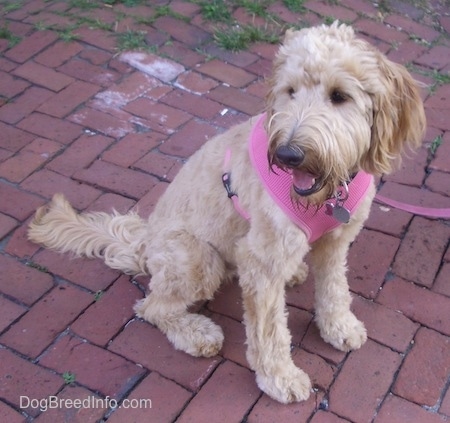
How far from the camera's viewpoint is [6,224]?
3703 mm

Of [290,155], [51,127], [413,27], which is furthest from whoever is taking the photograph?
[413,27]

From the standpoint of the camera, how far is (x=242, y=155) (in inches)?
106

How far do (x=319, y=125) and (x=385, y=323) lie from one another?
139cm

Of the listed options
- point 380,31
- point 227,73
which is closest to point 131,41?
point 227,73

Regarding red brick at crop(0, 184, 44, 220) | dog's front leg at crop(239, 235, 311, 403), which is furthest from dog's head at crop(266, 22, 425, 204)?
red brick at crop(0, 184, 44, 220)

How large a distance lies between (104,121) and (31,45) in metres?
1.18

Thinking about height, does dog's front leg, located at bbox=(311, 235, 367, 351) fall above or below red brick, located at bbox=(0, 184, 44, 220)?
above

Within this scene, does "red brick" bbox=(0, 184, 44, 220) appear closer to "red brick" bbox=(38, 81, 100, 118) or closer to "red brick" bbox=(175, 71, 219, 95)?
"red brick" bbox=(38, 81, 100, 118)

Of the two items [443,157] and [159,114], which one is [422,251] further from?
[159,114]

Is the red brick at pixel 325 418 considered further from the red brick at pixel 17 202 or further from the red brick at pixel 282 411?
the red brick at pixel 17 202

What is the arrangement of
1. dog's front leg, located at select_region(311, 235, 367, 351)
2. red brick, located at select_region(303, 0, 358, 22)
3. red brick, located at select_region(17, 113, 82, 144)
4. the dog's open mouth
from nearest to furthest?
1. the dog's open mouth
2. dog's front leg, located at select_region(311, 235, 367, 351)
3. red brick, located at select_region(17, 113, 82, 144)
4. red brick, located at select_region(303, 0, 358, 22)

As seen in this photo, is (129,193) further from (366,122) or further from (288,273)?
(366,122)

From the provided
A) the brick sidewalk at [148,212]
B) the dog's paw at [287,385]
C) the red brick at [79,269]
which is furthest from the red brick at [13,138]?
the dog's paw at [287,385]

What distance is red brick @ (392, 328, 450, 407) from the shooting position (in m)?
2.85
